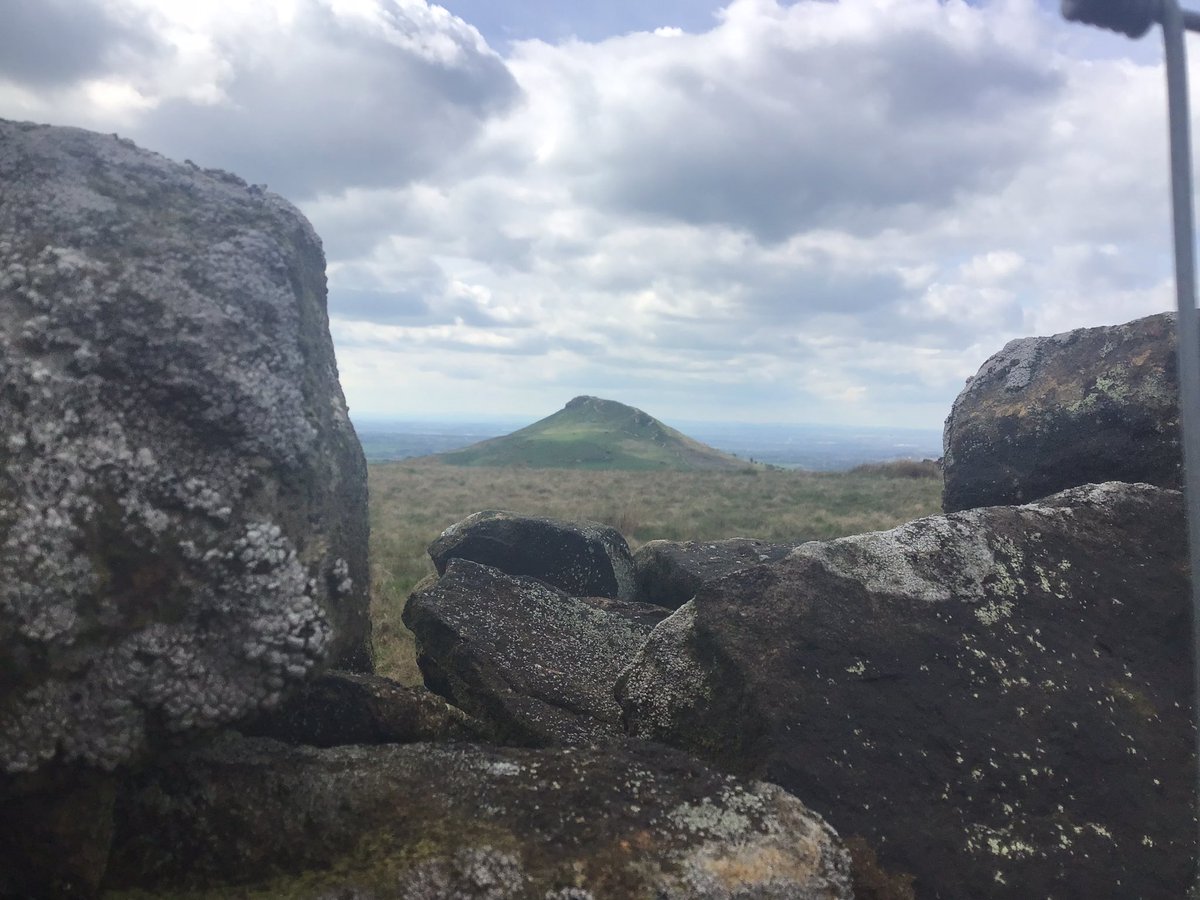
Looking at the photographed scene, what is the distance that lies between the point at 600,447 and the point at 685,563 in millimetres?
60543

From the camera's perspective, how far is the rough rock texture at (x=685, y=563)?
8445 mm

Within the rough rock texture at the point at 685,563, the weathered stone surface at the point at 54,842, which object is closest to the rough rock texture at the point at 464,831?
the weathered stone surface at the point at 54,842

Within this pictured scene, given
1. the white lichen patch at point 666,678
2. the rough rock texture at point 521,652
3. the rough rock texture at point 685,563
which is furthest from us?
the rough rock texture at point 685,563

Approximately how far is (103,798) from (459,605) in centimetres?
336

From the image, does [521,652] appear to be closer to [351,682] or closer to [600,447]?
[351,682]

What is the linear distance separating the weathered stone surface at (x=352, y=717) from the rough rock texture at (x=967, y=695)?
3.96 feet

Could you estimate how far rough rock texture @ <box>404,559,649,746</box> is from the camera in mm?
5492

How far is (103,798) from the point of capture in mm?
3457

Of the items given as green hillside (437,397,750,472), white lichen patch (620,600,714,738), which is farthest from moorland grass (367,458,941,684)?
green hillside (437,397,750,472)

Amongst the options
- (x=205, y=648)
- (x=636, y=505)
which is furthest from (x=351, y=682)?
(x=636, y=505)

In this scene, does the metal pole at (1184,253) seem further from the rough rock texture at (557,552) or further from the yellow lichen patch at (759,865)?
the rough rock texture at (557,552)

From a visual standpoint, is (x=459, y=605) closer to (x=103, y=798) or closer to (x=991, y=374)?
(x=103, y=798)

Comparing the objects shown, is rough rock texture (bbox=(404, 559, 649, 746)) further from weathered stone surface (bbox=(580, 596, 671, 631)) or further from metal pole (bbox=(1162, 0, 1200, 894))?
metal pole (bbox=(1162, 0, 1200, 894))

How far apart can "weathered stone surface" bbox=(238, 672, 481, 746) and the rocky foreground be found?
15mm
